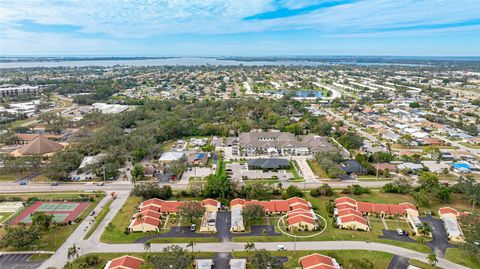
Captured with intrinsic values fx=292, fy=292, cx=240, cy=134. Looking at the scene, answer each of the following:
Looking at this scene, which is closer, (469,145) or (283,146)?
(283,146)

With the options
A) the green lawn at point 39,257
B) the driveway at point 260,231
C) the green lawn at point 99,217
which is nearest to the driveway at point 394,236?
the driveway at point 260,231

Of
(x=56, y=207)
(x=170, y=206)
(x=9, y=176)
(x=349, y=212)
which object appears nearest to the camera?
(x=349, y=212)

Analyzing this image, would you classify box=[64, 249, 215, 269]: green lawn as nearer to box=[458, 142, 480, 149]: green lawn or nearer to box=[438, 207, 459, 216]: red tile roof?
box=[438, 207, 459, 216]: red tile roof

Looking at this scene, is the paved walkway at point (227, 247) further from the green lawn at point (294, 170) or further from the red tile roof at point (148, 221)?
the green lawn at point (294, 170)

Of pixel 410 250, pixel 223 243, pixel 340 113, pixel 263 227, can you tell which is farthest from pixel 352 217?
pixel 340 113

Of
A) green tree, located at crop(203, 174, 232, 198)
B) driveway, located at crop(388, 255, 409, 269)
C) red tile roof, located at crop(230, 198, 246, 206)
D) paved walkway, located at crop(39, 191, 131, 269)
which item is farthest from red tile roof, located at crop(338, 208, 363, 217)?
paved walkway, located at crop(39, 191, 131, 269)

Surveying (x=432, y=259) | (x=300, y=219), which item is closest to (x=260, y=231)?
(x=300, y=219)

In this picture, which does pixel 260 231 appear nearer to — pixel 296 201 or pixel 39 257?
pixel 296 201
